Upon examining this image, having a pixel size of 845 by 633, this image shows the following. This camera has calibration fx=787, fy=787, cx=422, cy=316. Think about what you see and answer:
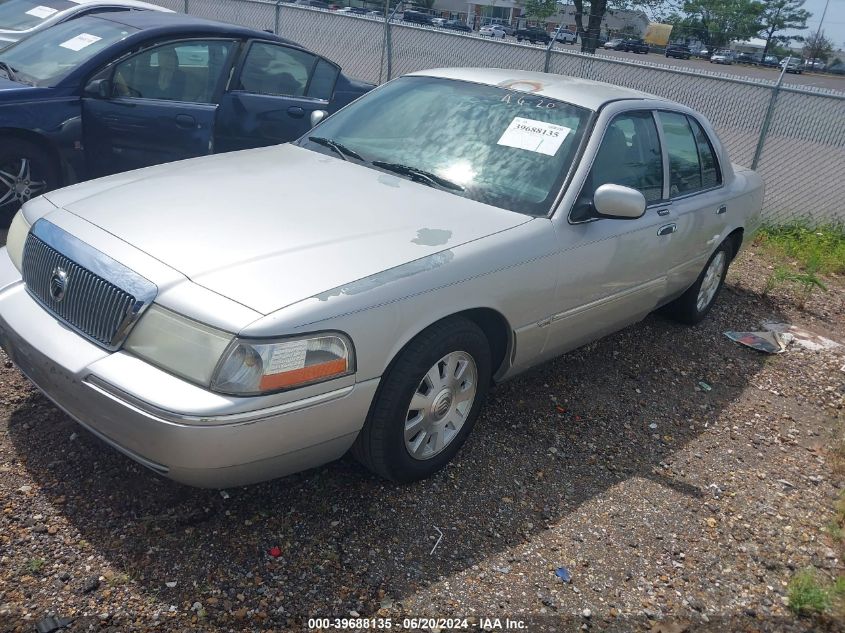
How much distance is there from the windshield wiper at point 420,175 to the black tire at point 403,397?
2.72 feet

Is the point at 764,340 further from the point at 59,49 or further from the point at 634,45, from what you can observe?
the point at 634,45

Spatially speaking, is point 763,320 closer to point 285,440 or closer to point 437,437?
point 437,437

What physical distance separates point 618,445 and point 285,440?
2.06 meters

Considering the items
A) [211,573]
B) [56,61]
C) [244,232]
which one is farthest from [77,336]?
[56,61]

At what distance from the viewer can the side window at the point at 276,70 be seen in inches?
255

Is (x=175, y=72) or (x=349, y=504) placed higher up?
(x=175, y=72)

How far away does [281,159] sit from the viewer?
13.9 ft

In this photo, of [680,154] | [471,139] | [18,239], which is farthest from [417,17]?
[18,239]

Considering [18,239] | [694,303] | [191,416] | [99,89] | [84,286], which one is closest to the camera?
[191,416]

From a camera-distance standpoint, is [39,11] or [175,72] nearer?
[175,72]

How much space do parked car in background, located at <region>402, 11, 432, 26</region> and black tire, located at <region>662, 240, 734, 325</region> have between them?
1230cm

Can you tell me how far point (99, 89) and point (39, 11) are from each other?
331 cm

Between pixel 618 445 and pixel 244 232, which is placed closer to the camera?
pixel 244 232

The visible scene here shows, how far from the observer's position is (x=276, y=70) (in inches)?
264
